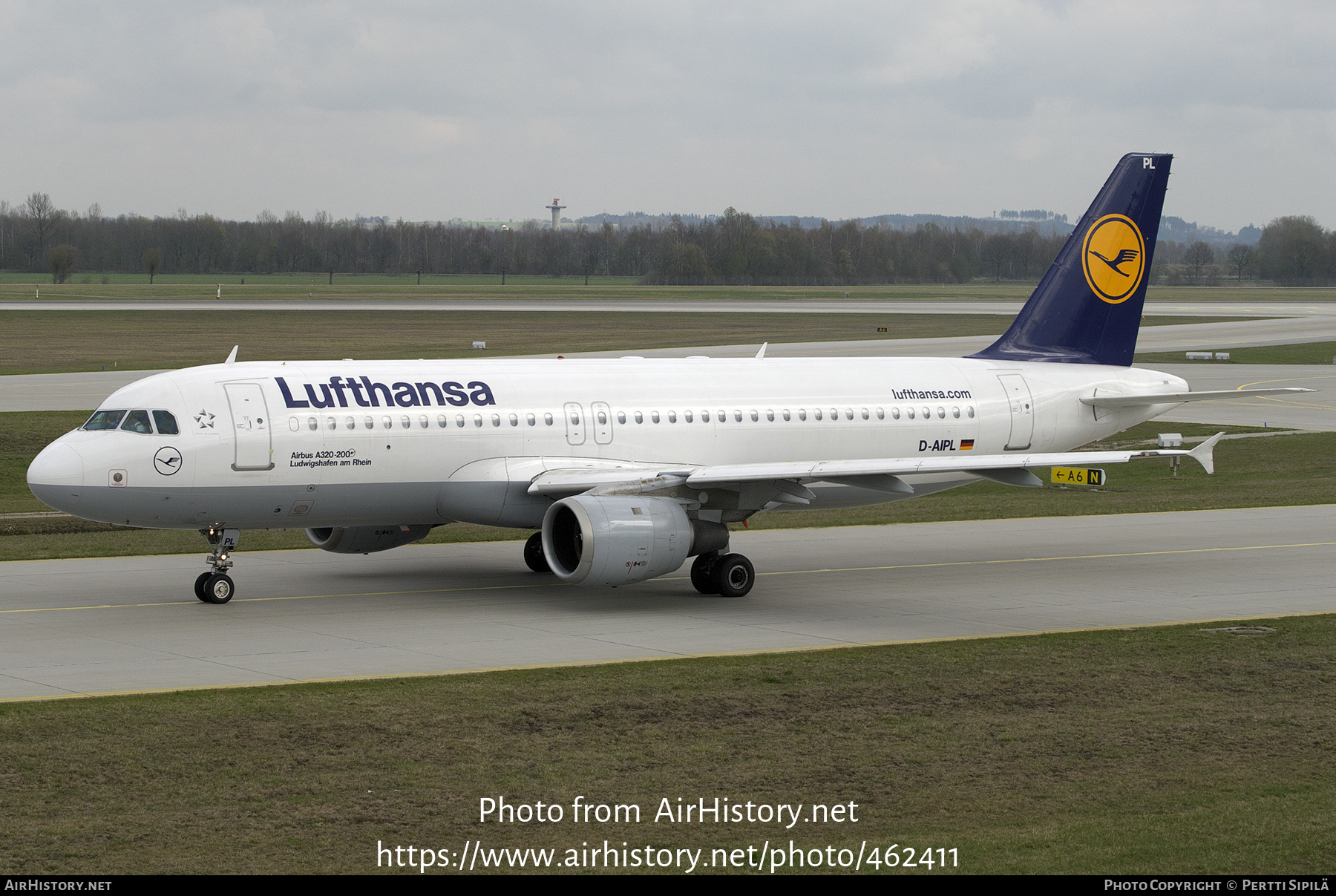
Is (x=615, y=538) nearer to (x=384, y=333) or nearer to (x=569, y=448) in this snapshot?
(x=569, y=448)

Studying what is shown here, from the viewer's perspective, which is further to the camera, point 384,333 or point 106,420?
point 384,333

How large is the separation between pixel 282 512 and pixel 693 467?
286 inches

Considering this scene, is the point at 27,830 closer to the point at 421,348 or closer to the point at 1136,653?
the point at 1136,653

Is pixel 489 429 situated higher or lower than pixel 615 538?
higher

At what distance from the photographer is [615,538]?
24828 millimetres

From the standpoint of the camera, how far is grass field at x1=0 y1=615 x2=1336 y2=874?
1336 centimetres

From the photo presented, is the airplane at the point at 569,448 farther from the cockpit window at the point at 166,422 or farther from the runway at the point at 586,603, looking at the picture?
the runway at the point at 586,603

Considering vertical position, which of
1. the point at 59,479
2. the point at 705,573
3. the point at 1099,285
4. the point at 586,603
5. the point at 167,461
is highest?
the point at 1099,285

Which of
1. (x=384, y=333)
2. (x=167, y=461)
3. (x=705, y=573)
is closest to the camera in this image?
(x=167, y=461)

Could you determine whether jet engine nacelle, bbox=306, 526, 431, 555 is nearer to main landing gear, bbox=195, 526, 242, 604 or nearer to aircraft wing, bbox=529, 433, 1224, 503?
main landing gear, bbox=195, 526, 242, 604

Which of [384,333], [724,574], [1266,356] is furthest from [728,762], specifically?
[384,333]

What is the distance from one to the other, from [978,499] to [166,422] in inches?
946

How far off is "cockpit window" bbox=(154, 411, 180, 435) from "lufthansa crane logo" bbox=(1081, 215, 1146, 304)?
1917 centimetres

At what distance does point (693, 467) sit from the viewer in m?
27.8
